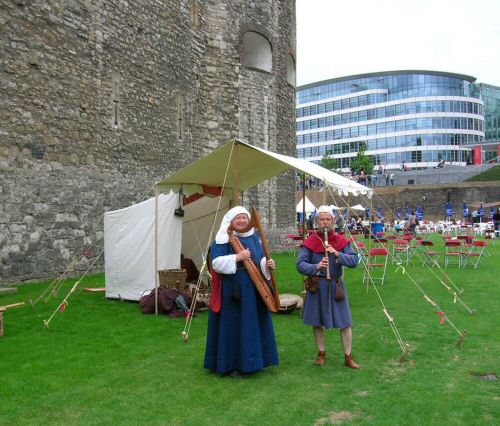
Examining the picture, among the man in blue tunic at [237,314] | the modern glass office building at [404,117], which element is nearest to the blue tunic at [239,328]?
the man in blue tunic at [237,314]

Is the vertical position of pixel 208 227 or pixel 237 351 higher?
pixel 208 227

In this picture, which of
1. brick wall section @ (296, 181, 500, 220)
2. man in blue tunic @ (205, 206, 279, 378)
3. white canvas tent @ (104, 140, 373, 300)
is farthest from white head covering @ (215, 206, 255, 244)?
brick wall section @ (296, 181, 500, 220)

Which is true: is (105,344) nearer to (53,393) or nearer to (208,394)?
(53,393)

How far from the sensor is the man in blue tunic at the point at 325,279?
5000 mm

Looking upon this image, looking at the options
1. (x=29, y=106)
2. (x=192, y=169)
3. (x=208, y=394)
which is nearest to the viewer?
(x=208, y=394)

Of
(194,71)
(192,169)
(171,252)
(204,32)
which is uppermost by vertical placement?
(204,32)

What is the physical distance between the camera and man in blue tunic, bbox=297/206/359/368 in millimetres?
5000

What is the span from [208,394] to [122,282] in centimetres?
493

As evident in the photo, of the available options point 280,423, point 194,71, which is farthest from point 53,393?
point 194,71

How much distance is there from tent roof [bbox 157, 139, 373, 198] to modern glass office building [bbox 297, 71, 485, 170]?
61.9 meters

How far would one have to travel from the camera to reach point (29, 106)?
10.5 m

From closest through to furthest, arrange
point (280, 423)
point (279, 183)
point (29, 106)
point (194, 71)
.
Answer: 1. point (280, 423)
2. point (29, 106)
3. point (194, 71)
4. point (279, 183)

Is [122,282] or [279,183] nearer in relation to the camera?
[122,282]

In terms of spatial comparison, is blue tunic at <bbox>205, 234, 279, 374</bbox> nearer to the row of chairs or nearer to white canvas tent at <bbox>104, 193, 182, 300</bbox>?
white canvas tent at <bbox>104, 193, 182, 300</bbox>
